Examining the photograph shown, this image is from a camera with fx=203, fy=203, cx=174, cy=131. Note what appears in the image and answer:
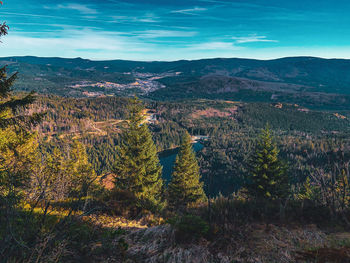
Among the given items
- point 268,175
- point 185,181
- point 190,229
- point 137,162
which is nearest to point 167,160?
point 185,181

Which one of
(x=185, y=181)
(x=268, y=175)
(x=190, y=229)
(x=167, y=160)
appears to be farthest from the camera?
(x=167, y=160)

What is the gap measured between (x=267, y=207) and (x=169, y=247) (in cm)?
395

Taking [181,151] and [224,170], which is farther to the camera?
[224,170]

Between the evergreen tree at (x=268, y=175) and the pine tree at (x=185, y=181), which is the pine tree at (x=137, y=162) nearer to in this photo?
the pine tree at (x=185, y=181)

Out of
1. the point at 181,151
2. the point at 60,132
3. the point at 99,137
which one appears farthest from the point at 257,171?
the point at 60,132

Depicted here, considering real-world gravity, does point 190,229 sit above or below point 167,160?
above

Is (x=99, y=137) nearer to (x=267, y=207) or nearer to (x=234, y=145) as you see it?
(x=234, y=145)

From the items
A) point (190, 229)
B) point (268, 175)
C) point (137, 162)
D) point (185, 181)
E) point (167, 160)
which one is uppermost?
point (190, 229)

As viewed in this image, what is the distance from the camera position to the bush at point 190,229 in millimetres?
5785

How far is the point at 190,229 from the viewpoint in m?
5.87

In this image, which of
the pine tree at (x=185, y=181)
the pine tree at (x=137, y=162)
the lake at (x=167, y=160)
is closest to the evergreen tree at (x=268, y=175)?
the pine tree at (x=185, y=181)

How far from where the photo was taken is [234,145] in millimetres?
174250

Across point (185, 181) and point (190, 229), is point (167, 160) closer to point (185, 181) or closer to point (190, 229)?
point (185, 181)

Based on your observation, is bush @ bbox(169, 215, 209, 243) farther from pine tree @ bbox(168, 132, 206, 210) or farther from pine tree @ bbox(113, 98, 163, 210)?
pine tree @ bbox(168, 132, 206, 210)
